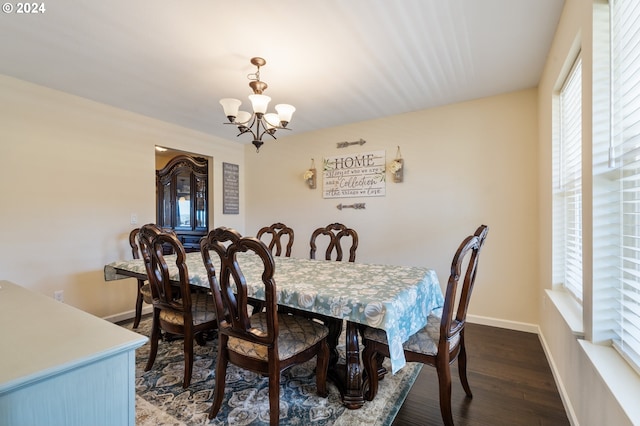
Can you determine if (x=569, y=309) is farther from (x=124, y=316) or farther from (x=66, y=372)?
(x=124, y=316)

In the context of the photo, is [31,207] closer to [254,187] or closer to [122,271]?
[122,271]

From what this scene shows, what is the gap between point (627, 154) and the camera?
1138 mm

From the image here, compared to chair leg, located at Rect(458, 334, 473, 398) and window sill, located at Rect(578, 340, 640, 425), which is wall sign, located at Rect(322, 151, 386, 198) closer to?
chair leg, located at Rect(458, 334, 473, 398)

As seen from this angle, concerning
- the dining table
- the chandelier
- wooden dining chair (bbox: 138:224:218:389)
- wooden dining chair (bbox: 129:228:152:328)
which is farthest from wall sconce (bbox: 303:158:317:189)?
wooden dining chair (bbox: 138:224:218:389)

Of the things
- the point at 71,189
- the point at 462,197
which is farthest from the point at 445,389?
the point at 71,189

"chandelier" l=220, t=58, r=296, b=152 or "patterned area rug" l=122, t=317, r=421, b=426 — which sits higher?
"chandelier" l=220, t=58, r=296, b=152

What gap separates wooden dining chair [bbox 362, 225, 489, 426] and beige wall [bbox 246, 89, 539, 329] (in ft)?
5.16

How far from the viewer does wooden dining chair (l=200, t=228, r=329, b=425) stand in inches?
57.6

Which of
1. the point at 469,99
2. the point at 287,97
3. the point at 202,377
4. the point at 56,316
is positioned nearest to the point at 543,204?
the point at 469,99

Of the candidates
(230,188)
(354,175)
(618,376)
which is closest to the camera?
(618,376)

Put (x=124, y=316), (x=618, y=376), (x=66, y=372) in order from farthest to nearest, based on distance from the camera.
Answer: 1. (x=124, y=316)
2. (x=618, y=376)
3. (x=66, y=372)

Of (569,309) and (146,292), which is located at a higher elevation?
(569,309)

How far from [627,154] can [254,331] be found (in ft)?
5.96

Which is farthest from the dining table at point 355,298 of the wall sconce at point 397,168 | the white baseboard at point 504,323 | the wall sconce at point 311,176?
the wall sconce at point 311,176
